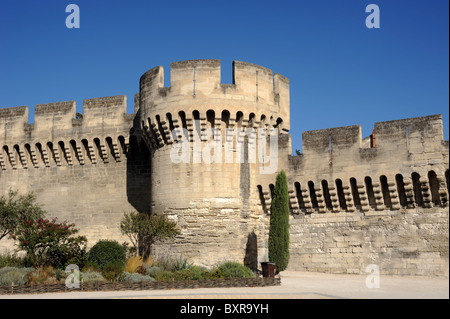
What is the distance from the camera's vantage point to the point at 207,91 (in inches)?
796

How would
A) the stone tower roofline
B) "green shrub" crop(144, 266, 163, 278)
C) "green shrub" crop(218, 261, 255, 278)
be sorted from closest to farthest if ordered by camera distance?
"green shrub" crop(218, 261, 255, 278), "green shrub" crop(144, 266, 163, 278), the stone tower roofline

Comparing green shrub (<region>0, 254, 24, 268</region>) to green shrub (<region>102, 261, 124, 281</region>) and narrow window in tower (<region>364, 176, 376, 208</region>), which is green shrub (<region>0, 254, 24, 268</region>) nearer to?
green shrub (<region>102, 261, 124, 281</region>)

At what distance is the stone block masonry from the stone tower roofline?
0.04 m

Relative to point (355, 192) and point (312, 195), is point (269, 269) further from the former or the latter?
point (355, 192)

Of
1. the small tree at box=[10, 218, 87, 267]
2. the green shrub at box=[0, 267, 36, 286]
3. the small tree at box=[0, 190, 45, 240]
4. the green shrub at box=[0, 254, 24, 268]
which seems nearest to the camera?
the green shrub at box=[0, 267, 36, 286]

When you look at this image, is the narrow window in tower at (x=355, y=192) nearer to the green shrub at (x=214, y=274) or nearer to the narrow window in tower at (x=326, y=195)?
the narrow window in tower at (x=326, y=195)

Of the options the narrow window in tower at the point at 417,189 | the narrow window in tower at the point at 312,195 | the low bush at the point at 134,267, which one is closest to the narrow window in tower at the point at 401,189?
the narrow window in tower at the point at 417,189

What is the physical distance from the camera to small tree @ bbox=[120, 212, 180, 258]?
1953cm

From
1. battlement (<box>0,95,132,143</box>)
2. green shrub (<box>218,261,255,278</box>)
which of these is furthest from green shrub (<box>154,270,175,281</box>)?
battlement (<box>0,95,132,143</box>)

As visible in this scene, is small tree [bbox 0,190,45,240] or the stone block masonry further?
small tree [bbox 0,190,45,240]

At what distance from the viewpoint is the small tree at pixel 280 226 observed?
61.5 feet

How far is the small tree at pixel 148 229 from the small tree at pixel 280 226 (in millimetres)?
3302

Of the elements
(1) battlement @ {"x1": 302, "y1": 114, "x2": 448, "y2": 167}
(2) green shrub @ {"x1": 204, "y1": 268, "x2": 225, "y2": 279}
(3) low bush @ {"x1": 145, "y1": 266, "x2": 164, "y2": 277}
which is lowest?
(2) green shrub @ {"x1": 204, "y1": 268, "x2": 225, "y2": 279}

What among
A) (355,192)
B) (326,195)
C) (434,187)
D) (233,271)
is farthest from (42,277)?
(434,187)
